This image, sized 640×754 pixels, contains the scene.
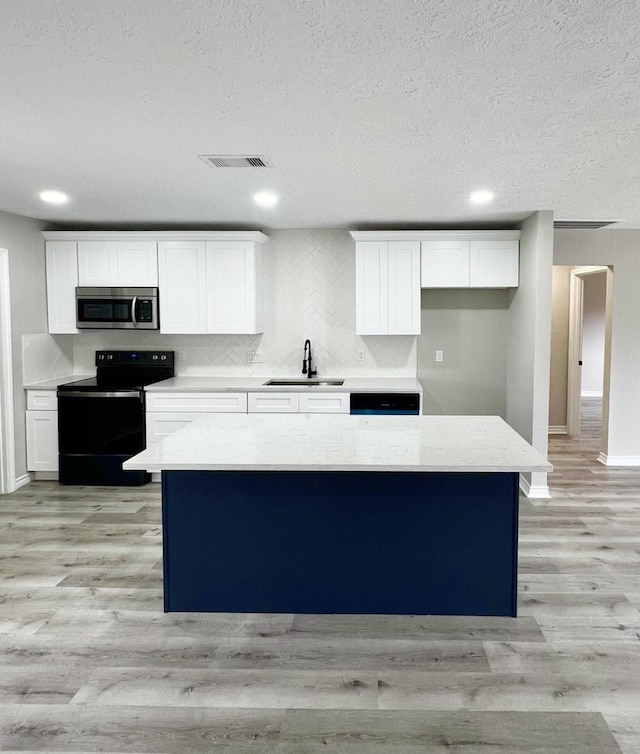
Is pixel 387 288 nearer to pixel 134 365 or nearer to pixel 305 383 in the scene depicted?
pixel 305 383

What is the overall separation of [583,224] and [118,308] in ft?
13.7

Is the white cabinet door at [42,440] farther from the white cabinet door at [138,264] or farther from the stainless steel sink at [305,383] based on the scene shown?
the stainless steel sink at [305,383]

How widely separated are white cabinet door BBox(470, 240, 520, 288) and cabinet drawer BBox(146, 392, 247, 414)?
2.27 m

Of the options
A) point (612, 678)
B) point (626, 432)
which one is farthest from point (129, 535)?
point (626, 432)

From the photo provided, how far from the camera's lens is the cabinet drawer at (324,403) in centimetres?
509

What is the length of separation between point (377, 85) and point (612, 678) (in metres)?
2.47

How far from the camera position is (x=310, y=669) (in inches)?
99.2

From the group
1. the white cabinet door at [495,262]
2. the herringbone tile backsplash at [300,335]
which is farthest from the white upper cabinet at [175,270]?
the white cabinet door at [495,262]

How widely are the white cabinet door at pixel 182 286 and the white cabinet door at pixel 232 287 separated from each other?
64 millimetres

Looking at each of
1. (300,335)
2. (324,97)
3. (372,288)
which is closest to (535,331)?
(372,288)

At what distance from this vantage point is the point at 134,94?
7.52 feet

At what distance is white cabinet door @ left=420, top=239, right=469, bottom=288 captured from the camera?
5215 millimetres

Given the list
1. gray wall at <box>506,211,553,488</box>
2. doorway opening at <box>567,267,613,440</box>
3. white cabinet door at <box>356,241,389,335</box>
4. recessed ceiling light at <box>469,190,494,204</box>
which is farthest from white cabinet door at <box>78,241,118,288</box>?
doorway opening at <box>567,267,613,440</box>

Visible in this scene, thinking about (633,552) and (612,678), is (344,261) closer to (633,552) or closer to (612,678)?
(633,552)
